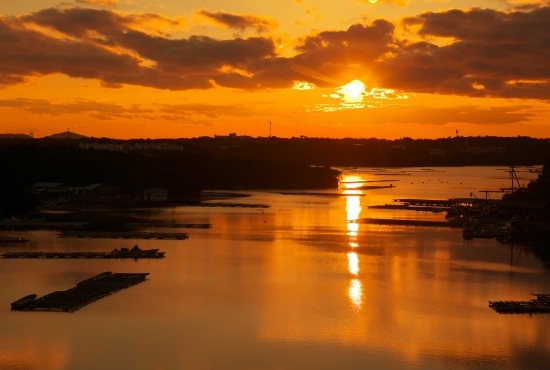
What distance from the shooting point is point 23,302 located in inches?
548

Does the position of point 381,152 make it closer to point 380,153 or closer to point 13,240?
point 380,153

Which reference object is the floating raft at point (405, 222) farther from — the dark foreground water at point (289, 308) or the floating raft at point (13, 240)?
the floating raft at point (13, 240)

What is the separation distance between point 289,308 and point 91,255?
7.92 metres

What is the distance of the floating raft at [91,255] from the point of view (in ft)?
64.6

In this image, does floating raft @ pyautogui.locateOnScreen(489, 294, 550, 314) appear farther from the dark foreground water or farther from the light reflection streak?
the light reflection streak

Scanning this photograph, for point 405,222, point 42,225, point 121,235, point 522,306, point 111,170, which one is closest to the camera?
point 522,306

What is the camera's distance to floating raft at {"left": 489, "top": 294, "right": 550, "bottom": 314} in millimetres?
13938

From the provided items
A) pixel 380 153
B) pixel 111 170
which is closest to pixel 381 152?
pixel 380 153

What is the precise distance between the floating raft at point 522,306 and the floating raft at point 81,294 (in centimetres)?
780

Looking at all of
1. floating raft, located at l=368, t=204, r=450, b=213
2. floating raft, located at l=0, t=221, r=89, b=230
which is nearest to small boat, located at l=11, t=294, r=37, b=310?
floating raft, located at l=0, t=221, r=89, b=230

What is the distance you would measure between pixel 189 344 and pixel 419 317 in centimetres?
447

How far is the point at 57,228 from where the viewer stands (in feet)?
85.6

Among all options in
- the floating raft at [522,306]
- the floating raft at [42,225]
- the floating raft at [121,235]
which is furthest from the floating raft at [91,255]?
the floating raft at [522,306]

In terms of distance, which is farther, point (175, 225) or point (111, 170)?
point (111, 170)
